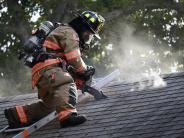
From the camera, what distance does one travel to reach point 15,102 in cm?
970

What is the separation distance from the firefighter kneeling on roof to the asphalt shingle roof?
0.22 m

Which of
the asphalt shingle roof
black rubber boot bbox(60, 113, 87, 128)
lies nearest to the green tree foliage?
the asphalt shingle roof

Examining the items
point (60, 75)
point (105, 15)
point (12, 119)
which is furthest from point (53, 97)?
point (105, 15)

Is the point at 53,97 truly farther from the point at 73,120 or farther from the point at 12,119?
the point at 12,119

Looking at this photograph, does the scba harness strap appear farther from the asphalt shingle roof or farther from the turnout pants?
the asphalt shingle roof

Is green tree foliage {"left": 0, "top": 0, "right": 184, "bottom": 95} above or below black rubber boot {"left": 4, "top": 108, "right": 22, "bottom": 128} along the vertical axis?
above

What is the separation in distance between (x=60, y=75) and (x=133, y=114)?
3.34 feet

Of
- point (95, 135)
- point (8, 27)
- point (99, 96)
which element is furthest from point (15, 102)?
point (8, 27)

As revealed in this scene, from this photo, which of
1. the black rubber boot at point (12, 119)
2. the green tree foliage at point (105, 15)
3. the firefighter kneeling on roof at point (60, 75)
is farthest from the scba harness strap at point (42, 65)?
the green tree foliage at point (105, 15)

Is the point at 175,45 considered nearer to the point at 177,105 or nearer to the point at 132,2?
the point at 132,2

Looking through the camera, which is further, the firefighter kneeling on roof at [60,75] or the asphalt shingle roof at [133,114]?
the firefighter kneeling on roof at [60,75]

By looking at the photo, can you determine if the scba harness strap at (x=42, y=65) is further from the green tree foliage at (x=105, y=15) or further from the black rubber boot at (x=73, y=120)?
the green tree foliage at (x=105, y=15)

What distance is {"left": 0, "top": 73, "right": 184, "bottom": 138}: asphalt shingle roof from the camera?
6746 millimetres

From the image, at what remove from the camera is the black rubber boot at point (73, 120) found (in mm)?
7602
